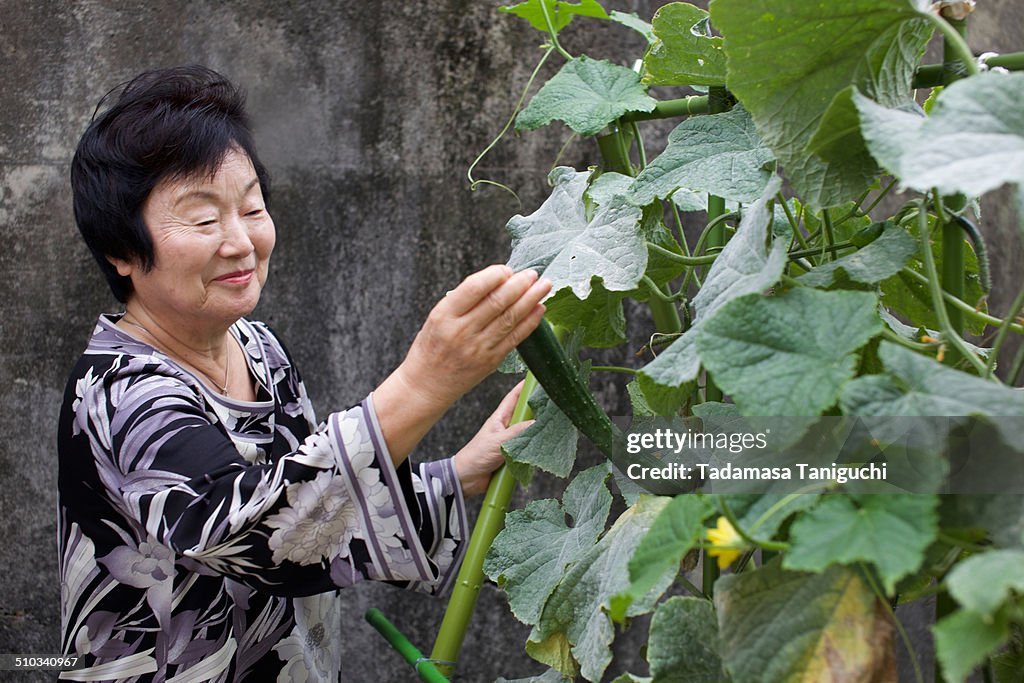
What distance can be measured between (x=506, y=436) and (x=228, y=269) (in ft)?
1.60

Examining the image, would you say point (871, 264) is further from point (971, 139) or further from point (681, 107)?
point (681, 107)

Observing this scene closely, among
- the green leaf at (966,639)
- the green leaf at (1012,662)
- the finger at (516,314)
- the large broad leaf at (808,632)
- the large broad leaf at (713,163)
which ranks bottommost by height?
the green leaf at (1012,662)

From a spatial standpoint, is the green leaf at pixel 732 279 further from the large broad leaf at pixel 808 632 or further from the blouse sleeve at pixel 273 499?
the blouse sleeve at pixel 273 499

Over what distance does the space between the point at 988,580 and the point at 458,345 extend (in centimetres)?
60

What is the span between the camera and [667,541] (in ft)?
2.02

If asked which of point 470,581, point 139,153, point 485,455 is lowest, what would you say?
point 470,581

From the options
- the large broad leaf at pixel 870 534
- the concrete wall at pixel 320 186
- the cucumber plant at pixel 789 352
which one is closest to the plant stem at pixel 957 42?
the cucumber plant at pixel 789 352

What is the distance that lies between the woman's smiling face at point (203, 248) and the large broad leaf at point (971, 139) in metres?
1.05

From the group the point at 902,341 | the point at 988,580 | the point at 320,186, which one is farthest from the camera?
the point at 320,186

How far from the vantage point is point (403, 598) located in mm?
2158

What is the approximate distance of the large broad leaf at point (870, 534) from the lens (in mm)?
523

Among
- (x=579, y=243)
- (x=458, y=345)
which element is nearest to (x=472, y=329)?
(x=458, y=345)

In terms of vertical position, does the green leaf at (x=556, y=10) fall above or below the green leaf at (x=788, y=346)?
above

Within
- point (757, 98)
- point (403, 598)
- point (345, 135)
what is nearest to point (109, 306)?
point (345, 135)
